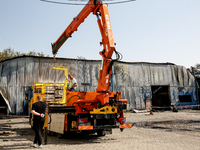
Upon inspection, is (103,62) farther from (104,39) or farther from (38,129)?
(38,129)

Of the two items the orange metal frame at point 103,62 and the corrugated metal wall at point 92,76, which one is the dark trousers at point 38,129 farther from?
the corrugated metal wall at point 92,76

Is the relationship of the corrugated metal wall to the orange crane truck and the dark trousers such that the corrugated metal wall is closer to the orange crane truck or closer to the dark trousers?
the orange crane truck

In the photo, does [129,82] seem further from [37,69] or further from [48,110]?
[48,110]

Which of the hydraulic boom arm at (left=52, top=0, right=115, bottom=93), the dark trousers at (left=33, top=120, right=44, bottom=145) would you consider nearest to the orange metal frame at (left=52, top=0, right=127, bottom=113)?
the hydraulic boom arm at (left=52, top=0, right=115, bottom=93)

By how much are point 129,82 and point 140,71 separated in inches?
89.2

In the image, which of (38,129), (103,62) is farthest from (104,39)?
(38,129)

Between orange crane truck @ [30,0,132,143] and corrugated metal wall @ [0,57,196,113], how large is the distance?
14.7 metres

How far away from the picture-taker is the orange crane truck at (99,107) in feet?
25.5

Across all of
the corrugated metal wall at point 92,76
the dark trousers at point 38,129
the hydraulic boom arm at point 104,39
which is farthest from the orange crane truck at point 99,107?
the corrugated metal wall at point 92,76

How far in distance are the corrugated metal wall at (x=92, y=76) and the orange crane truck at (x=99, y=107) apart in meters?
14.7

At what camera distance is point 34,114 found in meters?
7.02

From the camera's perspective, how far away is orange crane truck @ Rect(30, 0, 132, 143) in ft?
25.5

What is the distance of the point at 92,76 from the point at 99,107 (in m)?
17.4

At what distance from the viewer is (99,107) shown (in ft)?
25.8
